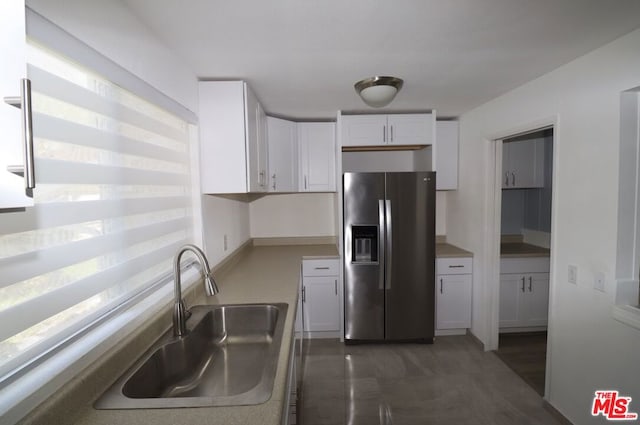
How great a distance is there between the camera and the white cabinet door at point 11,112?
1.63 ft

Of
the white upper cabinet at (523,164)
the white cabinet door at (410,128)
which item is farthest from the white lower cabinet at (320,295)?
the white upper cabinet at (523,164)

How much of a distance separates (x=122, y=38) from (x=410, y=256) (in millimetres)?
2568

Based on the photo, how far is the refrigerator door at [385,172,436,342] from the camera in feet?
9.36

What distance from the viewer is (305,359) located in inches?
109

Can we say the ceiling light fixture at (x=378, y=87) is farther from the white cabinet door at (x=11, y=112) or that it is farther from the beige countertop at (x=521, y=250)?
the beige countertop at (x=521, y=250)

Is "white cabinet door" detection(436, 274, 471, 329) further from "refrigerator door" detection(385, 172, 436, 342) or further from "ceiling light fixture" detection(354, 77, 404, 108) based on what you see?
"ceiling light fixture" detection(354, 77, 404, 108)

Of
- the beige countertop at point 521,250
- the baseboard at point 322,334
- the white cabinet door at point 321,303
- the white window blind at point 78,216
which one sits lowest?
the baseboard at point 322,334

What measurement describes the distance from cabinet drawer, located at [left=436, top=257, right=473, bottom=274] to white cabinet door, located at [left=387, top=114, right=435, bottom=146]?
119 cm

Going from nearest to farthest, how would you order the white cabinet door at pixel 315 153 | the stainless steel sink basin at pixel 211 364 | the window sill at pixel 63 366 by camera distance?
the window sill at pixel 63 366 < the stainless steel sink basin at pixel 211 364 < the white cabinet door at pixel 315 153

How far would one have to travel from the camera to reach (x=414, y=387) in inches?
93.6

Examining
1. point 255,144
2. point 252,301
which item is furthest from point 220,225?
point 252,301

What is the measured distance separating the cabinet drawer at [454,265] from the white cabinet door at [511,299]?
1.28ft

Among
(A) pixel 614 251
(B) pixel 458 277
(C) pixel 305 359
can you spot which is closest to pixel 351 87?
(A) pixel 614 251

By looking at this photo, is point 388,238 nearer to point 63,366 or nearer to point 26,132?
point 63,366
